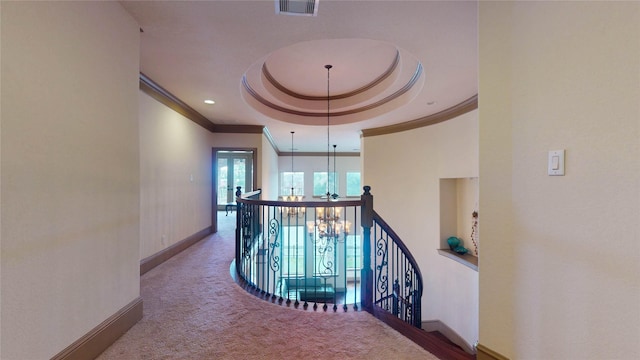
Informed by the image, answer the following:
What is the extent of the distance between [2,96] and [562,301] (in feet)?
9.14

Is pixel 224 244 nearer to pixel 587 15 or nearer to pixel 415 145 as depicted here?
pixel 415 145

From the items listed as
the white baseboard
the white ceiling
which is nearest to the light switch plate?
the white ceiling

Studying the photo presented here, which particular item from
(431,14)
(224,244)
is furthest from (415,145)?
(224,244)

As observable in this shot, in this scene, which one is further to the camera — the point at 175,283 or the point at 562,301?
the point at 175,283

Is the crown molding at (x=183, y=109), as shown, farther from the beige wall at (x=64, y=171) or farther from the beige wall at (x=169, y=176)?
the beige wall at (x=64, y=171)

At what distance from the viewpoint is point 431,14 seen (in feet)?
6.86

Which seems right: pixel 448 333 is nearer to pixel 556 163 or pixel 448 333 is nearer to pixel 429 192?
pixel 429 192

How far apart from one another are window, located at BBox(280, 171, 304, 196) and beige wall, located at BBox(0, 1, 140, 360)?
950 cm

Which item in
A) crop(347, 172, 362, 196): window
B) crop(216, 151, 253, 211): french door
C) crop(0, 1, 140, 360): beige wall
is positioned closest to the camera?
crop(0, 1, 140, 360): beige wall

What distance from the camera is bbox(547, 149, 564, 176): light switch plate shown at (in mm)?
1292

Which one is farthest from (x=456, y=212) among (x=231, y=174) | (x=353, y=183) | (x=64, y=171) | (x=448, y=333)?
(x=231, y=174)

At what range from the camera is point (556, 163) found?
1.31m

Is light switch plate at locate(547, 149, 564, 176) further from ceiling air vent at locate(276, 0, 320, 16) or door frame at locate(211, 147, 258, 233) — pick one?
door frame at locate(211, 147, 258, 233)

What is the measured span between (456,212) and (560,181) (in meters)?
4.46
